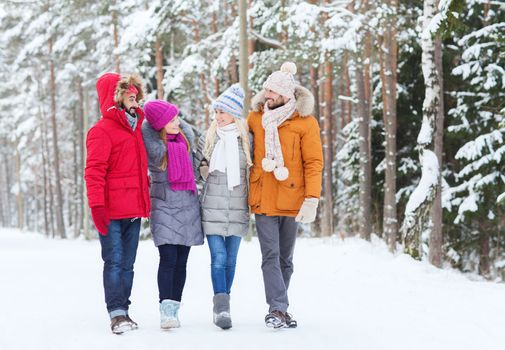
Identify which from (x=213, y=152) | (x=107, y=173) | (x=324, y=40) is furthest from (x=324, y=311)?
(x=324, y=40)

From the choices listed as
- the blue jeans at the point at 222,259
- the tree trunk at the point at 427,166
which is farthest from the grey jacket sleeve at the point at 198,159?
the tree trunk at the point at 427,166

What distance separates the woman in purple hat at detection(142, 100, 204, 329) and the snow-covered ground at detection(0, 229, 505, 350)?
410mm

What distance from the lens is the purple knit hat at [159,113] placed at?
573 cm

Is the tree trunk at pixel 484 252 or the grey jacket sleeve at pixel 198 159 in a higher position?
the grey jacket sleeve at pixel 198 159

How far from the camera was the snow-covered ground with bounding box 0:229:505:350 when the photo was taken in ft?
17.1

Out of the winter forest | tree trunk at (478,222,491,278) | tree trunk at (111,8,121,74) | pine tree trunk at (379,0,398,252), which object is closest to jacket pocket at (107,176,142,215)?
the winter forest

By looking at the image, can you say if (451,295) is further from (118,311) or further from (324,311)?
(118,311)

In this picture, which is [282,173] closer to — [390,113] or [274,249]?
[274,249]

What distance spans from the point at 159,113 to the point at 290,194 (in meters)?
1.34

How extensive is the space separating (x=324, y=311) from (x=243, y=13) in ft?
31.4

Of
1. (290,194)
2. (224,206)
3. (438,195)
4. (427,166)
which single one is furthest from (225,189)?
(438,195)

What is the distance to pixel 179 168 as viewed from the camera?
564cm

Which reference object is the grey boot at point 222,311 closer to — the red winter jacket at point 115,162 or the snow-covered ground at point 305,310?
the snow-covered ground at point 305,310

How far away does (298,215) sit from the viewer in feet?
18.3
